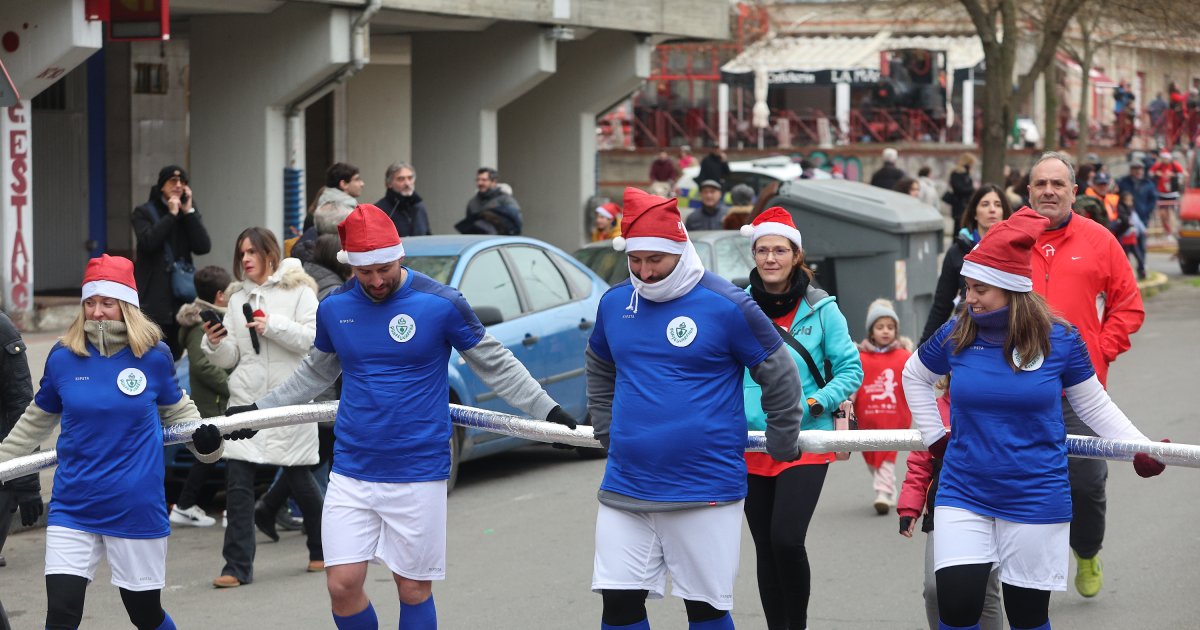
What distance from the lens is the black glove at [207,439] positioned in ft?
19.4

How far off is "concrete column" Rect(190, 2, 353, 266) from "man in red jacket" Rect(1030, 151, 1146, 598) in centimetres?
1201

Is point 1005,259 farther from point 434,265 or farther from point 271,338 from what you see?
point 434,265

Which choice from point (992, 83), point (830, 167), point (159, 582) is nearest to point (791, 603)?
point (159, 582)

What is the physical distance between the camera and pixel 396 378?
5746 millimetres

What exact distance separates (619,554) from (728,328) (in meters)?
0.77

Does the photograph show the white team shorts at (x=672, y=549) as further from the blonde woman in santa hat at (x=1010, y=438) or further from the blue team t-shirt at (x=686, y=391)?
the blonde woman in santa hat at (x=1010, y=438)

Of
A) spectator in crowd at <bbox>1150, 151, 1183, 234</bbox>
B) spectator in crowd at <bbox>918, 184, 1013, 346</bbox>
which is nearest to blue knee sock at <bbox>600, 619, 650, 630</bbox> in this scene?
spectator in crowd at <bbox>918, 184, 1013, 346</bbox>

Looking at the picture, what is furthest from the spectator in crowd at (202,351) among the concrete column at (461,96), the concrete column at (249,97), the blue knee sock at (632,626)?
the concrete column at (461,96)

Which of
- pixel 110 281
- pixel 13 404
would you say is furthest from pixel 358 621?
pixel 13 404

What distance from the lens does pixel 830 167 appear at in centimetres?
3806

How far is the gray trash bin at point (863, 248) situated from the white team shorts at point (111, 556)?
9.08 metres

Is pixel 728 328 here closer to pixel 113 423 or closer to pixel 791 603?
pixel 791 603

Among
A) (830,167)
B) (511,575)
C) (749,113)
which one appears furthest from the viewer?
(749,113)

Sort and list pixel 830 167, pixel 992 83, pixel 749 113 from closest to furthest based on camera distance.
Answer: pixel 992 83 → pixel 830 167 → pixel 749 113
